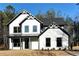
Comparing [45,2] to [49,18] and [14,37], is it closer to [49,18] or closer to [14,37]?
[49,18]

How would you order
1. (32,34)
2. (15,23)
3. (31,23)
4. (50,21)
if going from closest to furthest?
1. (31,23)
2. (32,34)
3. (15,23)
4. (50,21)

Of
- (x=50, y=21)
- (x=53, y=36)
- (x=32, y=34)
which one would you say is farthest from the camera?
(x=50, y=21)

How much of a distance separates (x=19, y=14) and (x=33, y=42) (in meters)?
3.31

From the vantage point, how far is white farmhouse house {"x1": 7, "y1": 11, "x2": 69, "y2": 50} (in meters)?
28.8

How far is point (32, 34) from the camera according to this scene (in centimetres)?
2991

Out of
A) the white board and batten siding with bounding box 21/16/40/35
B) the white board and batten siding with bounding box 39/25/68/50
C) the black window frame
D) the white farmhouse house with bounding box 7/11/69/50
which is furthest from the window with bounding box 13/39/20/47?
the black window frame

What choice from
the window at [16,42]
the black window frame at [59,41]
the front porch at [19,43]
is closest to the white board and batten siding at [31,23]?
the front porch at [19,43]

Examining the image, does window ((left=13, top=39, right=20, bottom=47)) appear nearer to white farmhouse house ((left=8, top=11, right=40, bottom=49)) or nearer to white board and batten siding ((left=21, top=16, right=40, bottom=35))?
white farmhouse house ((left=8, top=11, right=40, bottom=49))

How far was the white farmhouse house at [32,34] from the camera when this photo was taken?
28.8 m

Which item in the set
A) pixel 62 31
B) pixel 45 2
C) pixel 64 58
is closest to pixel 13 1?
pixel 45 2

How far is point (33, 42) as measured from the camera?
97.2ft

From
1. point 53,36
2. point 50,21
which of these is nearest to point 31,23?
point 50,21

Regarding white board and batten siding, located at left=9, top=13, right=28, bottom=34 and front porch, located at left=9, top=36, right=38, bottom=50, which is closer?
front porch, located at left=9, top=36, right=38, bottom=50

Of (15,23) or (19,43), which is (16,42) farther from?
(15,23)
